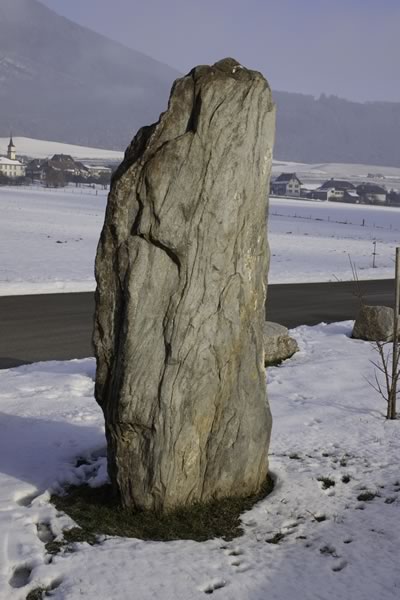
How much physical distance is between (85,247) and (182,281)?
26.8 m

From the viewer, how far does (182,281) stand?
5164 mm

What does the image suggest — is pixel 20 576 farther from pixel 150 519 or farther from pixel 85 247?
pixel 85 247

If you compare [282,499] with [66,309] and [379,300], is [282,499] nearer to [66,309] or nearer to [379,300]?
[66,309]

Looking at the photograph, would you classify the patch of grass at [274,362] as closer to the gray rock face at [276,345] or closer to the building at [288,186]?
the gray rock face at [276,345]

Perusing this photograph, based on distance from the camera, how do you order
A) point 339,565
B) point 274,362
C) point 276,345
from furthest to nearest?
point 276,345 < point 274,362 < point 339,565

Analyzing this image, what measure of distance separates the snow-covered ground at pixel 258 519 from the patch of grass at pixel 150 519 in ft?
0.38

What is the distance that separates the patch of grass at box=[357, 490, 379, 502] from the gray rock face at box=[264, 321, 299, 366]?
494cm

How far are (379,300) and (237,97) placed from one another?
14240 millimetres

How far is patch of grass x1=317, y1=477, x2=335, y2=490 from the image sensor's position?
5.93 m

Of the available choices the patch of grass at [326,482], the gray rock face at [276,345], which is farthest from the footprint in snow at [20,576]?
the gray rock face at [276,345]

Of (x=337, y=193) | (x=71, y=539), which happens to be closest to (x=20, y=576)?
(x=71, y=539)

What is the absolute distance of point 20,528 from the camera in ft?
16.4

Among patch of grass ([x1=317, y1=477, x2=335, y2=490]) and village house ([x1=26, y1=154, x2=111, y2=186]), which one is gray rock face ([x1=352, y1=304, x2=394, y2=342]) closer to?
patch of grass ([x1=317, y1=477, x2=335, y2=490])

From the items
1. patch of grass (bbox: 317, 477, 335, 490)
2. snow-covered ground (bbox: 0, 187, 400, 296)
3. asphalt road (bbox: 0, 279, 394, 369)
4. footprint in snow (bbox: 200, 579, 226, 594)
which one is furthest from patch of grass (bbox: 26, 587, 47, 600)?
snow-covered ground (bbox: 0, 187, 400, 296)
